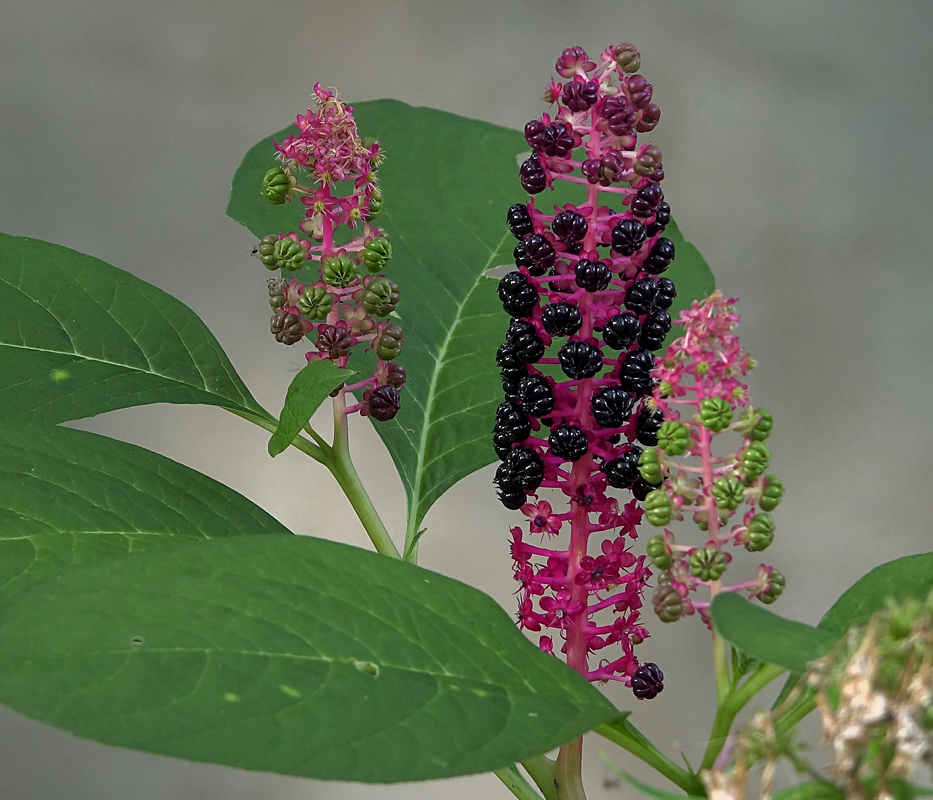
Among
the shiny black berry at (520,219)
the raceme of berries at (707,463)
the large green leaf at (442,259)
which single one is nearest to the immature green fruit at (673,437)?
the raceme of berries at (707,463)

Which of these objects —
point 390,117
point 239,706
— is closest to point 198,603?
point 239,706

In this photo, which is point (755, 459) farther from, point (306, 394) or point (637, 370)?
point (306, 394)

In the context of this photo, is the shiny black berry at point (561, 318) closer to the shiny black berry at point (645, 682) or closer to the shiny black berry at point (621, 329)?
the shiny black berry at point (621, 329)

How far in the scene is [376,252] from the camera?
449 mm

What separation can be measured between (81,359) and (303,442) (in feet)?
0.38

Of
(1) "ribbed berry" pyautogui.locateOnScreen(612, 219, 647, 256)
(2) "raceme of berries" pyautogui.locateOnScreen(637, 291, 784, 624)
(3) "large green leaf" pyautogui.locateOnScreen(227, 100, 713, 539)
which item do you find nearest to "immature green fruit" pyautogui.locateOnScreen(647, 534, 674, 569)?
(2) "raceme of berries" pyautogui.locateOnScreen(637, 291, 784, 624)

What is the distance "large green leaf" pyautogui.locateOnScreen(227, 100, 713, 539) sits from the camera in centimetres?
58

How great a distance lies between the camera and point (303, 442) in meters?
0.52

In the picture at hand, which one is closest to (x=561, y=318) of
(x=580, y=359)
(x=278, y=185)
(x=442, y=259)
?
(x=580, y=359)

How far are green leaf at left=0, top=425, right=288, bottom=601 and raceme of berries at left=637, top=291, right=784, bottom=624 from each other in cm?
16

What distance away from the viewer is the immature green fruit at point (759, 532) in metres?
0.35

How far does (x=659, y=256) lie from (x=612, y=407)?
6 cm

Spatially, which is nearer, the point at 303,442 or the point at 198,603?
the point at 198,603

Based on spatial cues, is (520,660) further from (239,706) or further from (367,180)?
(367,180)
